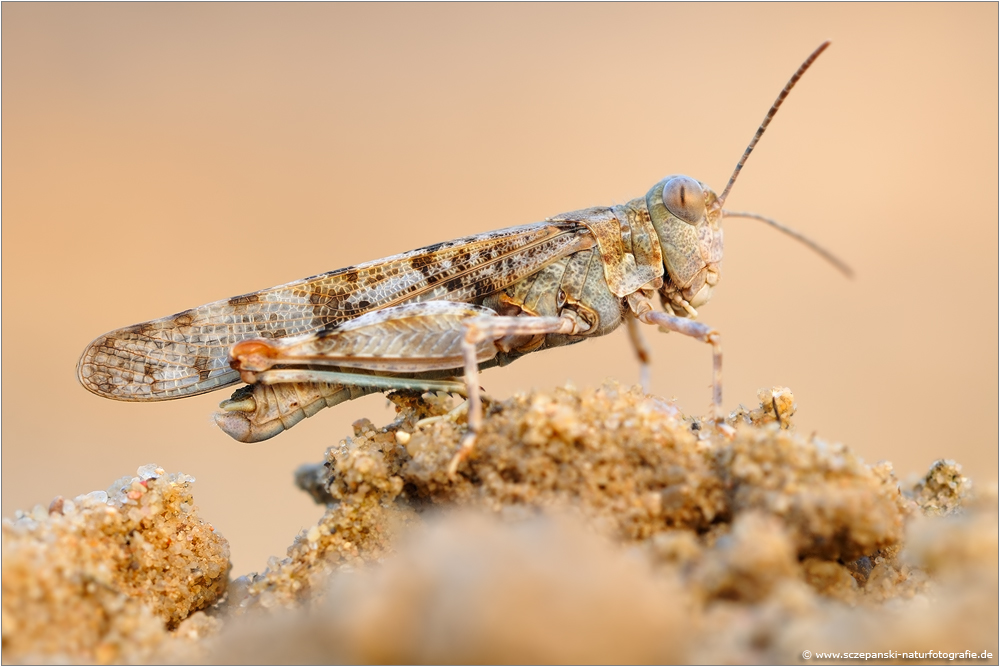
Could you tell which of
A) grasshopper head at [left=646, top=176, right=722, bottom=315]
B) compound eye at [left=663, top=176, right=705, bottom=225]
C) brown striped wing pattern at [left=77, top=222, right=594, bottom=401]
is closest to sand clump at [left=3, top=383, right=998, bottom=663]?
brown striped wing pattern at [left=77, top=222, right=594, bottom=401]

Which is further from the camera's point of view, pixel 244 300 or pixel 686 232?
pixel 686 232

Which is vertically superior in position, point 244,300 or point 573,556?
point 244,300

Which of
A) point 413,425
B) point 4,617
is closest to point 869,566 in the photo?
point 413,425

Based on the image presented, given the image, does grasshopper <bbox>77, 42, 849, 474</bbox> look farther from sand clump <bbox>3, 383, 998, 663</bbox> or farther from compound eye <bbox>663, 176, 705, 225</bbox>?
sand clump <bbox>3, 383, 998, 663</bbox>

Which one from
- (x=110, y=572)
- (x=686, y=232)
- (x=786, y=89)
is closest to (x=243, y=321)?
(x=110, y=572)

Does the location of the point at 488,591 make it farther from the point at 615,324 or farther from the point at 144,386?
the point at 144,386

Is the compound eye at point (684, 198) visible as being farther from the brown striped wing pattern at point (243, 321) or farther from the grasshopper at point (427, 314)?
the brown striped wing pattern at point (243, 321)

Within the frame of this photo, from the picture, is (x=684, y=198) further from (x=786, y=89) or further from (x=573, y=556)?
(x=573, y=556)
